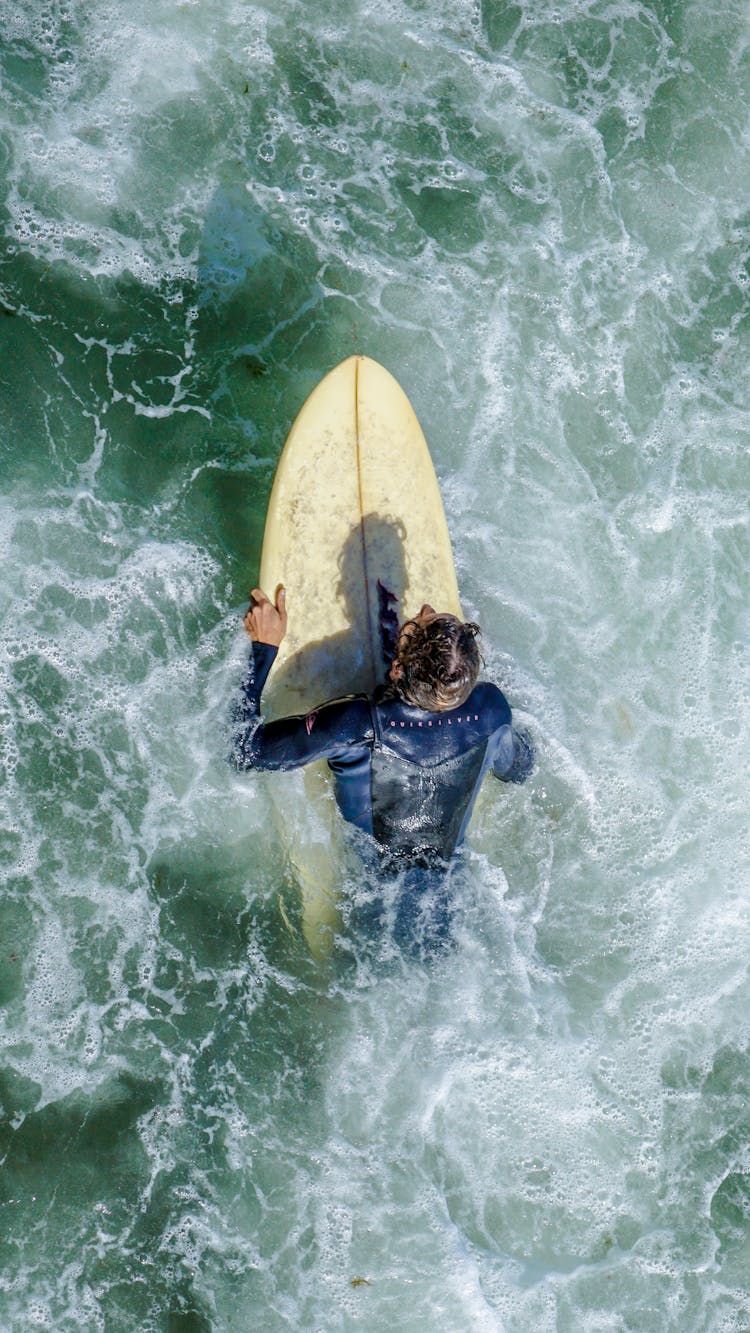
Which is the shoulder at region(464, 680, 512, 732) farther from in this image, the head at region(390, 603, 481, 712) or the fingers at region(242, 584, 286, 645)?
the fingers at region(242, 584, 286, 645)

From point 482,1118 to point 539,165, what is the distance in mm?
5171

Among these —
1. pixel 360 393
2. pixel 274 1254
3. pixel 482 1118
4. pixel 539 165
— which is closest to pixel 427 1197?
pixel 482 1118

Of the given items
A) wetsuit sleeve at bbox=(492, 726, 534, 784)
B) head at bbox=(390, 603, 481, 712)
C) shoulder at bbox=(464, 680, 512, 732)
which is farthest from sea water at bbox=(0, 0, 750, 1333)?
head at bbox=(390, 603, 481, 712)

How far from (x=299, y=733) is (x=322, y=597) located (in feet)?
2.80

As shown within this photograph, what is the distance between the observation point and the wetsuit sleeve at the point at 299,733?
13.4 feet

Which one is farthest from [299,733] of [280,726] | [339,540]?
[339,540]

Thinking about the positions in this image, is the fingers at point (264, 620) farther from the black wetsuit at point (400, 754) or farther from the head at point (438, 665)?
the head at point (438, 665)

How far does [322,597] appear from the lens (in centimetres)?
477

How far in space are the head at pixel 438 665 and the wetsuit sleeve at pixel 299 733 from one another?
0.26m

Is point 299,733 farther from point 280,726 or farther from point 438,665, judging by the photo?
point 438,665

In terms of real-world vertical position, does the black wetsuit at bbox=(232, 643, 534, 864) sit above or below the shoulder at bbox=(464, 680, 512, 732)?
below

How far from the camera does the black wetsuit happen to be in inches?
158

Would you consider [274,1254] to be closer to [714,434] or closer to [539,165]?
[714,434]

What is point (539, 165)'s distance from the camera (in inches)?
218
